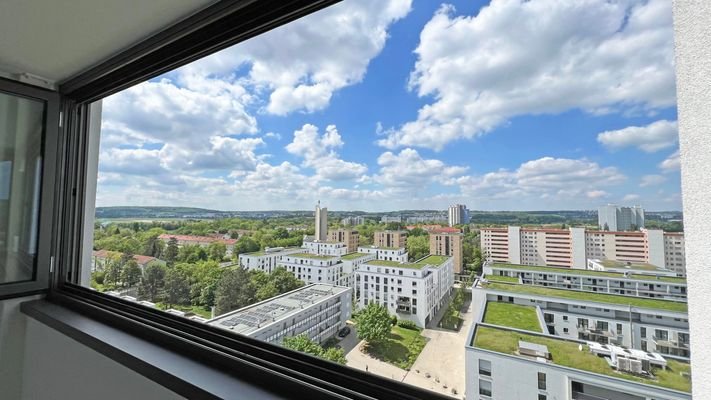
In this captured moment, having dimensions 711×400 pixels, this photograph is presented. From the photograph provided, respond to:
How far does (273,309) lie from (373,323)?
406 mm

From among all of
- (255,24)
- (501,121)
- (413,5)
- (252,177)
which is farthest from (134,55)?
(501,121)

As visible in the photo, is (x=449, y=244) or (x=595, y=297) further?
(x=449, y=244)

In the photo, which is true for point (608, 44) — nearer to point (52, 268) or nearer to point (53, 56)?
point (53, 56)

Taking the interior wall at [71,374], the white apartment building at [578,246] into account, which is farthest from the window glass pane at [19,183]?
the white apartment building at [578,246]

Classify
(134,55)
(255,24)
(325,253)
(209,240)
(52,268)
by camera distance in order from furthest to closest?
(52,268) → (134,55) → (209,240) → (255,24) → (325,253)

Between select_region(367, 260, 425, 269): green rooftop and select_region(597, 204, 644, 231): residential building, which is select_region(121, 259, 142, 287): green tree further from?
select_region(597, 204, 644, 231): residential building

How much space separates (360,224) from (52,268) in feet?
7.10

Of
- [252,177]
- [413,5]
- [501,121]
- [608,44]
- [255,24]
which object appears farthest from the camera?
[252,177]

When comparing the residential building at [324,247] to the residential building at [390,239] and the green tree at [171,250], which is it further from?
the green tree at [171,250]

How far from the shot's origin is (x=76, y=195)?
197 cm

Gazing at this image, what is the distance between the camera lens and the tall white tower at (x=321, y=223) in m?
1.06

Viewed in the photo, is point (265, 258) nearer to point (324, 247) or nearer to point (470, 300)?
point (324, 247)

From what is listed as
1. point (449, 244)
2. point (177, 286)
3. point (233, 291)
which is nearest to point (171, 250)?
point (177, 286)

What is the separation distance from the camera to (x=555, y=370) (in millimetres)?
653
